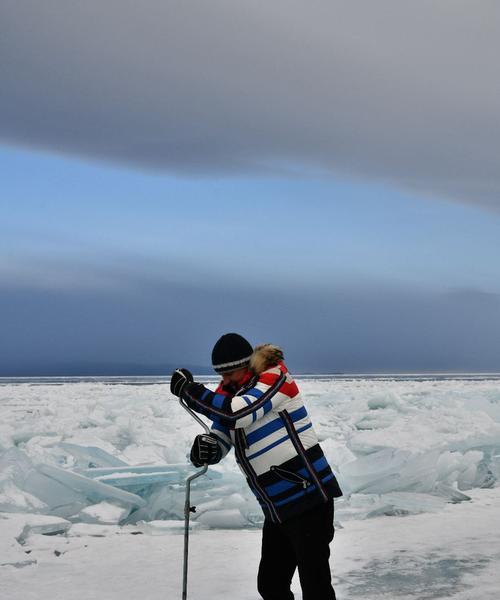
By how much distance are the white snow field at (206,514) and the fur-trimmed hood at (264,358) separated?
56.7 inches

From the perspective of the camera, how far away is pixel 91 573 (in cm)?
418

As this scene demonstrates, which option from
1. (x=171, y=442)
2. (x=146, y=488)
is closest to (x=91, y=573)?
(x=146, y=488)

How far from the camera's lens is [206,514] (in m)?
5.31

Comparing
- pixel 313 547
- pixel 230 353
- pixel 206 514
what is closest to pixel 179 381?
pixel 230 353

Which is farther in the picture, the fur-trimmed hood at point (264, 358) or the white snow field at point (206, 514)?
the white snow field at point (206, 514)

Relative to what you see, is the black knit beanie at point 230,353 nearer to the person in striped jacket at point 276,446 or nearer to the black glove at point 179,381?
the person in striped jacket at point 276,446

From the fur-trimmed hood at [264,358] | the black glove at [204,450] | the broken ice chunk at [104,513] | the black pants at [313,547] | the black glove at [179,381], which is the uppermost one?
the fur-trimmed hood at [264,358]

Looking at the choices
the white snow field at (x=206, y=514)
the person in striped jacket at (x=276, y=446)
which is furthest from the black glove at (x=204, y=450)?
the white snow field at (x=206, y=514)

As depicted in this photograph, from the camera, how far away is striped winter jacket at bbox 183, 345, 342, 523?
277 cm

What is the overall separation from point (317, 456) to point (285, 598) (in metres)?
0.61

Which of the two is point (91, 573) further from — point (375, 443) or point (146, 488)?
point (375, 443)

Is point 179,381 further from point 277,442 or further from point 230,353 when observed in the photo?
point 277,442

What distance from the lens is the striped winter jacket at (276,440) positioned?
2773mm

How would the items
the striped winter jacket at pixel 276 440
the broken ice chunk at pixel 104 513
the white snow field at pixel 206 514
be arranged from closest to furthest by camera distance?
the striped winter jacket at pixel 276 440 → the white snow field at pixel 206 514 → the broken ice chunk at pixel 104 513
